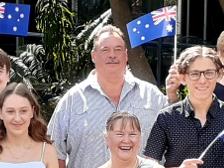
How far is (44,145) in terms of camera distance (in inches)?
185

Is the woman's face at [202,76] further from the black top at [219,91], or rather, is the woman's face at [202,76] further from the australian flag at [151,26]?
the australian flag at [151,26]

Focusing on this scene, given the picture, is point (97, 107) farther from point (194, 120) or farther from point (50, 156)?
point (194, 120)

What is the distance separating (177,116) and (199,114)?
0.14 m

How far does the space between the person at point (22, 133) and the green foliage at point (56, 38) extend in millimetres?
6993

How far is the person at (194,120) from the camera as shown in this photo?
4375 mm

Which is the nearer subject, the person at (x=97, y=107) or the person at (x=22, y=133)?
the person at (x=22, y=133)

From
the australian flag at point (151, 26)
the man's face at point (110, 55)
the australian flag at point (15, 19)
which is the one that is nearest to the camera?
the man's face at point (110, 55)

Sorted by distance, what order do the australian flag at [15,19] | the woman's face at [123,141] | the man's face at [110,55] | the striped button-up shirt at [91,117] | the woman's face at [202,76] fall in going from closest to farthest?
the woman's face at [123,141], the woman's face at [202,76], the man's face at [110,55], the striped button-up shirt at [91,117], the australian flag at [15,19]

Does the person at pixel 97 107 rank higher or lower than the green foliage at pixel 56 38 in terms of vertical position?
lower

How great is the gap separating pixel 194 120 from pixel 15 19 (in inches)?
120

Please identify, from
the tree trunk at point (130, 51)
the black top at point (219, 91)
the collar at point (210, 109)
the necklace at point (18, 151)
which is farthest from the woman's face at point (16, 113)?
the tree trunk at point (130, 51)

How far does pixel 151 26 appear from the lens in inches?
269

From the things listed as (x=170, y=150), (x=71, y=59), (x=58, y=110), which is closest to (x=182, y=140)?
(x=170, y=150)

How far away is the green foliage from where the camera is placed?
464 inches
